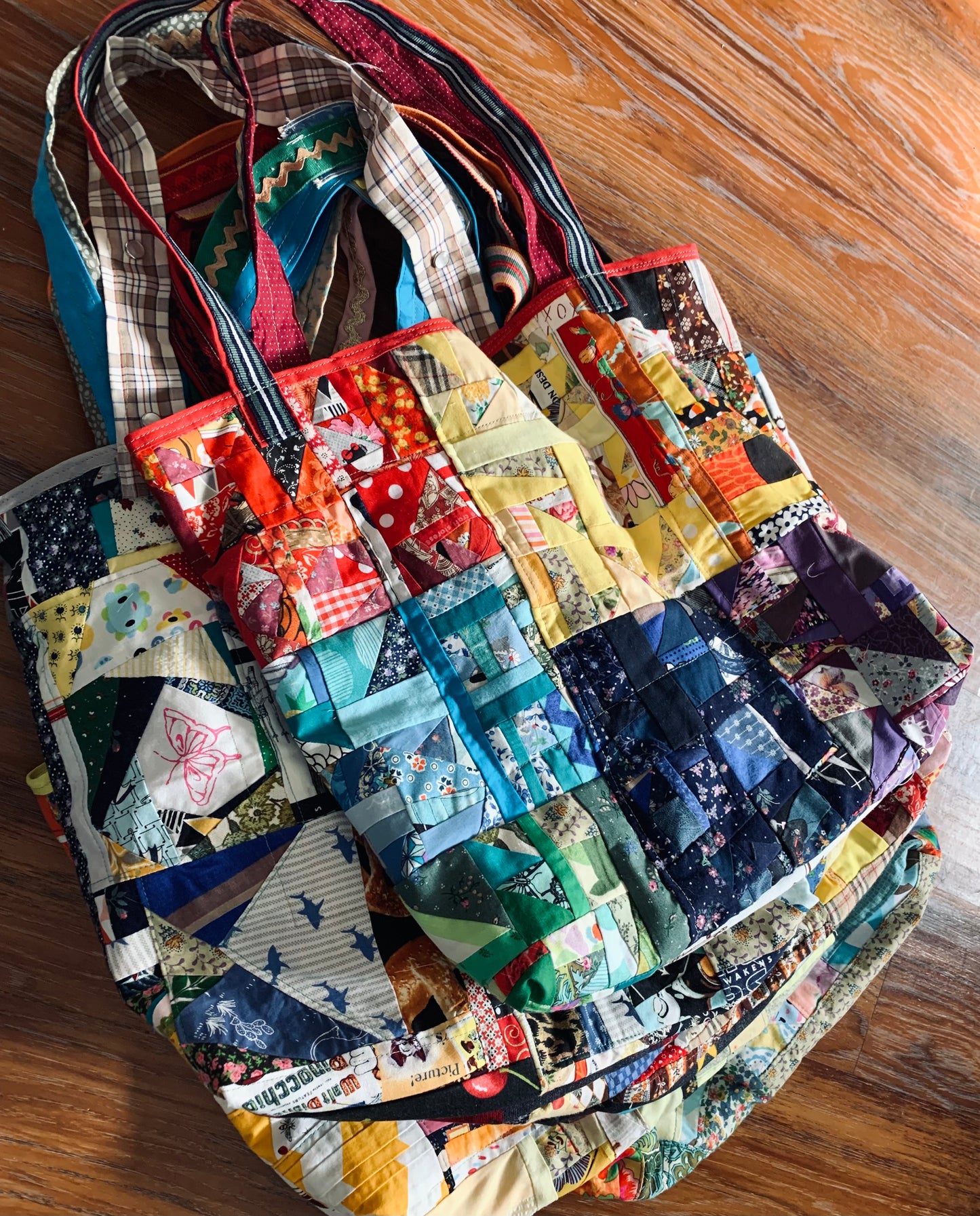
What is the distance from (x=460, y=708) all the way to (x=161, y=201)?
0.59 meters

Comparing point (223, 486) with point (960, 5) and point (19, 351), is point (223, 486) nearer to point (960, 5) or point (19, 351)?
point (19, 351)

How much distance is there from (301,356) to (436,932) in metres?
0.58

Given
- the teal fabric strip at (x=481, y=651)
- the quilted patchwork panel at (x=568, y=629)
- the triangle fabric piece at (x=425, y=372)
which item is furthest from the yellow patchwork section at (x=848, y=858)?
the triangle fabric piece at (x=425, y=372)

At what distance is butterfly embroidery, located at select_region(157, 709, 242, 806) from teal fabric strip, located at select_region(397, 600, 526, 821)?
0.20 meters

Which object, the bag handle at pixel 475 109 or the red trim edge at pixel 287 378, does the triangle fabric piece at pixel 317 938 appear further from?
the bag handle at pixel 475 109

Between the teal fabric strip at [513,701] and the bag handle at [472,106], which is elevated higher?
the bag handle at [472,106]

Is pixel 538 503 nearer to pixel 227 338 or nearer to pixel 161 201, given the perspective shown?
pixel 227 338

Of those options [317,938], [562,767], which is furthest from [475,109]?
[317,938]

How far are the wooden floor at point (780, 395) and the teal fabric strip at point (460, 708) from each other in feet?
1.34

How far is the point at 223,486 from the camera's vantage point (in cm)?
77

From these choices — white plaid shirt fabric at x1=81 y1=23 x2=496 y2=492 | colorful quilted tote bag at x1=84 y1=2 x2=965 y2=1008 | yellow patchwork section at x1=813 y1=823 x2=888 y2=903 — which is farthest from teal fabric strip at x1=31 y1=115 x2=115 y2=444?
yellow patchwork section at x1=813 y1=823 x2=888 y2=903

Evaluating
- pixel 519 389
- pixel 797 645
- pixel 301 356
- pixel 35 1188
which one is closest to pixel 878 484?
pixel 797 645

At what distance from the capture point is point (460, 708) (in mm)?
785

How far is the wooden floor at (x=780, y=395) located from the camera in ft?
2.85
